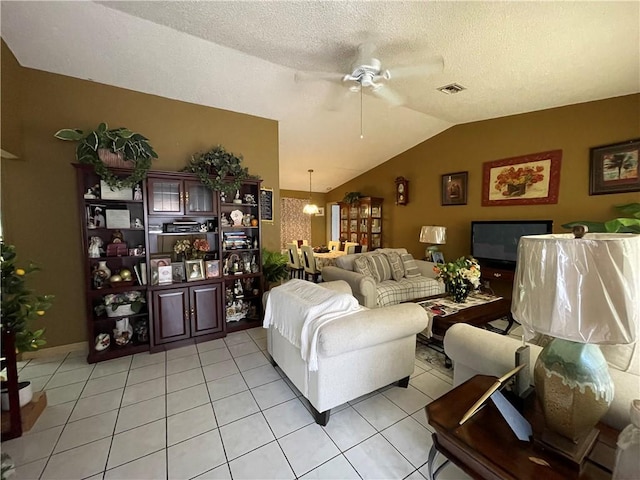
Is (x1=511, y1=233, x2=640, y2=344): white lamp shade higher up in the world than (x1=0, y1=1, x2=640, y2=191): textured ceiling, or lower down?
lower down

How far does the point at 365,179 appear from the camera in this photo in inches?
271

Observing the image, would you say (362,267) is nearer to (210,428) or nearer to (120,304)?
(210,428)

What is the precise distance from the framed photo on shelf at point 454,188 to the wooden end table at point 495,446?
426 centimetres

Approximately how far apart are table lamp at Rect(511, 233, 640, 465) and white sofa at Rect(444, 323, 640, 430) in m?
0.22

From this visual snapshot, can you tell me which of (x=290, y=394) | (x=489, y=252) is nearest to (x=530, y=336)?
(x=290, y=394)

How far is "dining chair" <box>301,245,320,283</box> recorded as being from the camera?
573cm

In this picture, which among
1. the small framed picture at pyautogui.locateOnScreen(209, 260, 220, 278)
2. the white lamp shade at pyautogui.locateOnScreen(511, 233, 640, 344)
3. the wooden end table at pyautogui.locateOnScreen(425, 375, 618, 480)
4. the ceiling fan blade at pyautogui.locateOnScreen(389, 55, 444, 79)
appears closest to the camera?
the white lamp shade at pyautogui.locateOnScreen(511, 233, 640, 344)

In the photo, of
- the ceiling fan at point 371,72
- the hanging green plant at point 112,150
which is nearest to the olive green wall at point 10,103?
the hanging green plant at point 112,150

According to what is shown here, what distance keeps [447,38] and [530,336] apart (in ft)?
8.30

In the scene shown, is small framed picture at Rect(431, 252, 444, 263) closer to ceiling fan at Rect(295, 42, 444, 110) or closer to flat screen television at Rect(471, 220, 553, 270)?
flat screen television at Rect(471, 220, 553, 270)

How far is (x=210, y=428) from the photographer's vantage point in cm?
181

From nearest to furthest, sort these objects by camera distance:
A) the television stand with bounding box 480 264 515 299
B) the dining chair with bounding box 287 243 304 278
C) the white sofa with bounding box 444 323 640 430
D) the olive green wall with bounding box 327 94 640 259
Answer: the white sofa with bounding box 444 323 640 430 < the olive green wall with bounding box 327 94 640 259 < the television stand with bounding box 480 264 515 299 < the dining chair with bounding box 287 243 304 278

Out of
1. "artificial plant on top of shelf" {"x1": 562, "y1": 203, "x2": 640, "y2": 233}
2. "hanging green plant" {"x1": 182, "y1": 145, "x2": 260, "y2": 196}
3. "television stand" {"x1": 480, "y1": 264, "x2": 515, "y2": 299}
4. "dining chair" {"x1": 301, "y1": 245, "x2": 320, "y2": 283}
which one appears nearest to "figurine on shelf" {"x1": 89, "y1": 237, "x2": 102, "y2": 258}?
"hanging green plant" {"x1": 182, "y1": 145, "x2": 260, "y2": 196}

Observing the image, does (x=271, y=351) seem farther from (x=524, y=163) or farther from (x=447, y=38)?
(x=524, y=163)
